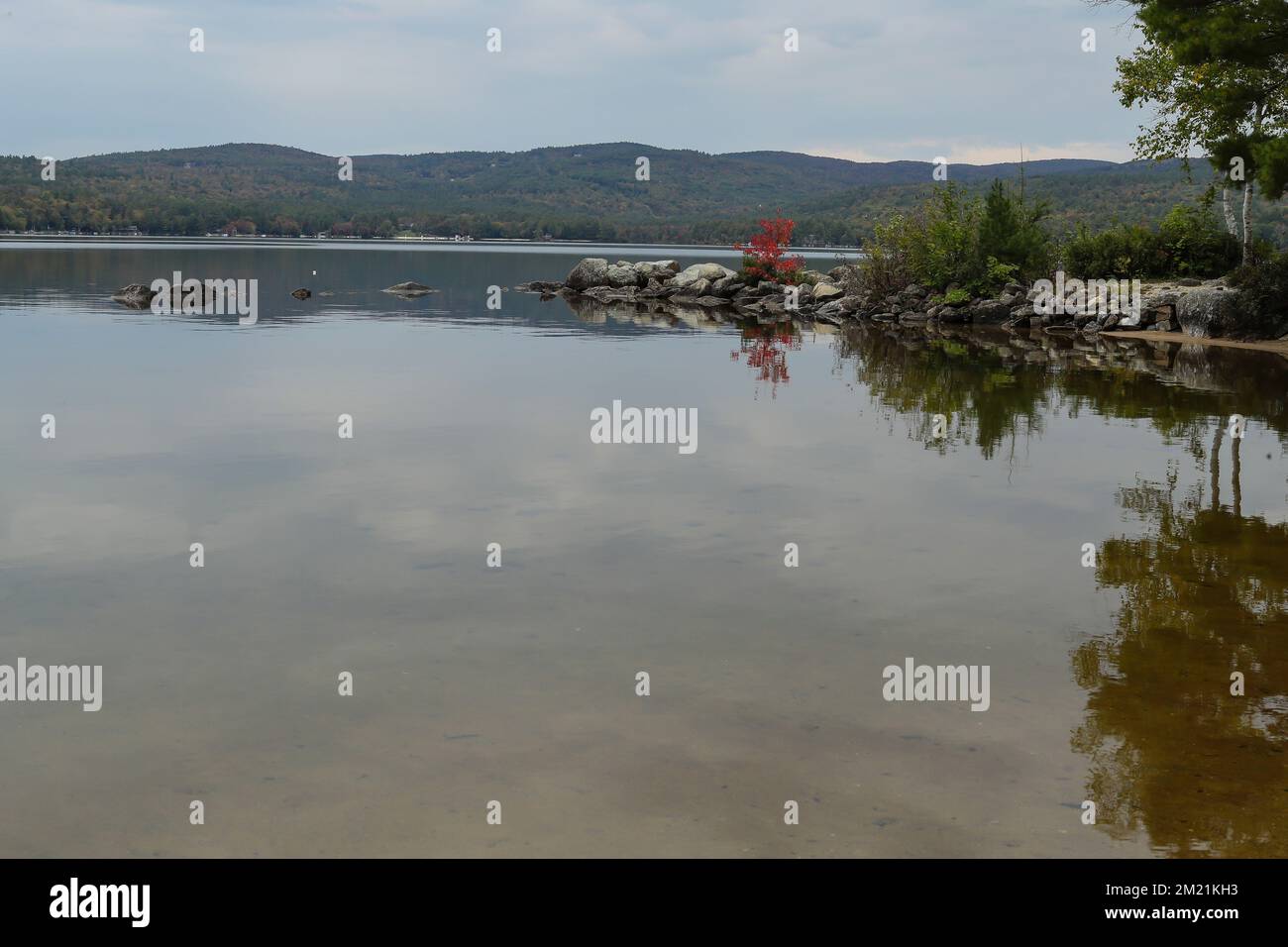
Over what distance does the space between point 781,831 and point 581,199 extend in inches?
7186

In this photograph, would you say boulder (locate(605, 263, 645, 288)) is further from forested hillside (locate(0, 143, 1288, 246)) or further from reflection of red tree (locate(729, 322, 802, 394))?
forested hillside (locate(0, 143, 1288, 246))

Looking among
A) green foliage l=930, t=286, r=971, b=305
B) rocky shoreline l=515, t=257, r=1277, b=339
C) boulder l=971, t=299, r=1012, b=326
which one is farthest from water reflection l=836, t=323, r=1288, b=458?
green foliage l=930, t=286, r=971, b=305

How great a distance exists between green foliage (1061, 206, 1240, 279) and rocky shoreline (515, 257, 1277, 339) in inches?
47.8

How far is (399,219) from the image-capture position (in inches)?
6038

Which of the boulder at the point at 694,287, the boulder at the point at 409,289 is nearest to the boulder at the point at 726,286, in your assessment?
the boulder at the point at 694,287

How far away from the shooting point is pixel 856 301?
38.9 m

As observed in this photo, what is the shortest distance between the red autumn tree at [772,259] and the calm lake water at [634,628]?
101 ft

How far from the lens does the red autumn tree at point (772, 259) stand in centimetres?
4569

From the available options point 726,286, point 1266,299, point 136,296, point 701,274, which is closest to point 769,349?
point 1266,299

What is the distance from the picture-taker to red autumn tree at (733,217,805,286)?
45.7 m

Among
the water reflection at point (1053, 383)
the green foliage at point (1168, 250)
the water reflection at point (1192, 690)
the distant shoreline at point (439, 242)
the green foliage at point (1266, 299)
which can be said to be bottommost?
the water reflection at point (1192, 690)

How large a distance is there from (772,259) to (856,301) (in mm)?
8060

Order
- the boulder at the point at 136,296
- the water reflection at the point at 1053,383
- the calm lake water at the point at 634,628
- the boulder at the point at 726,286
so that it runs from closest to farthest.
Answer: the calm lake water at the point at 634,628 → the water reflection at the point at 1053,383 → the boulder at the point at 136,296 → the boulder at the point at 726,286

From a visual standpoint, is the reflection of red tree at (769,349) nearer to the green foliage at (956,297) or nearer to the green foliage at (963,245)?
the green foliage at (956,297)
